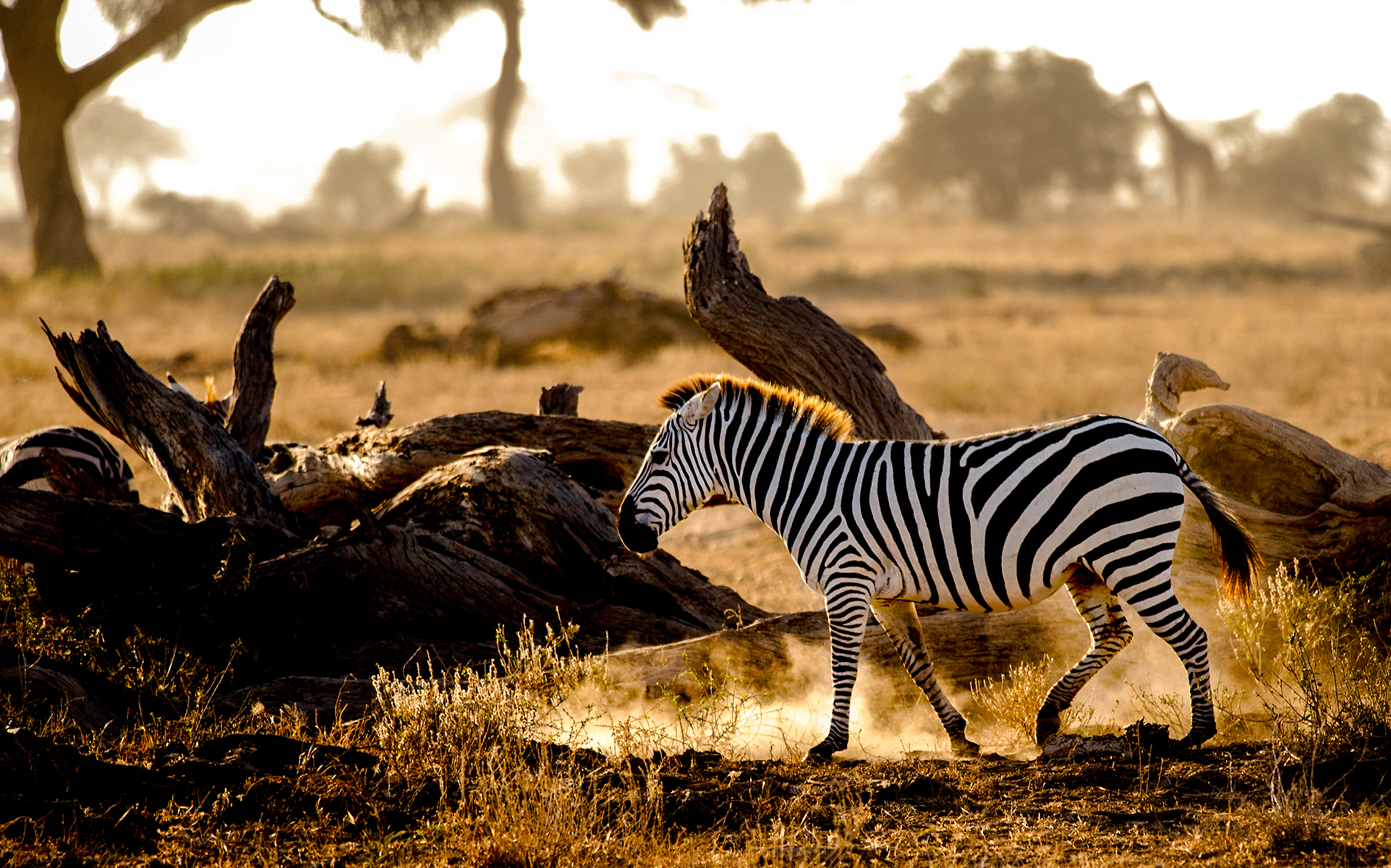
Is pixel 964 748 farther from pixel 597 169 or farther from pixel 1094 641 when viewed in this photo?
pixel 597 169

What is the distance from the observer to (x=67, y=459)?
25.7ft

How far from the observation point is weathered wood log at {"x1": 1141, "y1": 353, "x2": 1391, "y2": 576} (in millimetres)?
6109

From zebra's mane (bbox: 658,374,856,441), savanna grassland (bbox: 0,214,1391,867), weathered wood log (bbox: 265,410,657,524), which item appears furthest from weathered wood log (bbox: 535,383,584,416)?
zebra's mane (bbox: 658,374,856,441)

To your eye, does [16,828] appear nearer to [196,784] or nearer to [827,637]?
[196,784]

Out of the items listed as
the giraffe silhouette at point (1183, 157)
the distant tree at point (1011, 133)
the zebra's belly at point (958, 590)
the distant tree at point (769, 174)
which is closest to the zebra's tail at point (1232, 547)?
the zebra's belly at point (958, 590)

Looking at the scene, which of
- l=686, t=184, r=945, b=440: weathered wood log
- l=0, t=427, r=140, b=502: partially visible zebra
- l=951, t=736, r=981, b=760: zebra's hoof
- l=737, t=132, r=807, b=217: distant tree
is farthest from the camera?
l=737, t=132, r=807, b=217: distant tree

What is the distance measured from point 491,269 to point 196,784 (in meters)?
29.1

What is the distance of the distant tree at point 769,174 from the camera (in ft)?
294

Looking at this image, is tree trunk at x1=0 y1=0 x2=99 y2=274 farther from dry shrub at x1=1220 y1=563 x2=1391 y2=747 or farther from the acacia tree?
dry shrub at x1=1220 y1=563 x2=1391 y2=747

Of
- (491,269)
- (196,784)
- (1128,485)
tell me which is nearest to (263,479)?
(196,784)

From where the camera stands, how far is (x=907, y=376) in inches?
691

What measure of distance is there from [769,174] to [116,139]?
50677 millimetres

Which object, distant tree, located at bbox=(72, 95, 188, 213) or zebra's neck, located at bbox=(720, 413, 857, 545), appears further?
distant tree, located at bbox=(72, 95, 188, 213)

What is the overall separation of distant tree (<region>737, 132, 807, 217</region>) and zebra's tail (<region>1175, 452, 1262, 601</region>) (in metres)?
85.7
